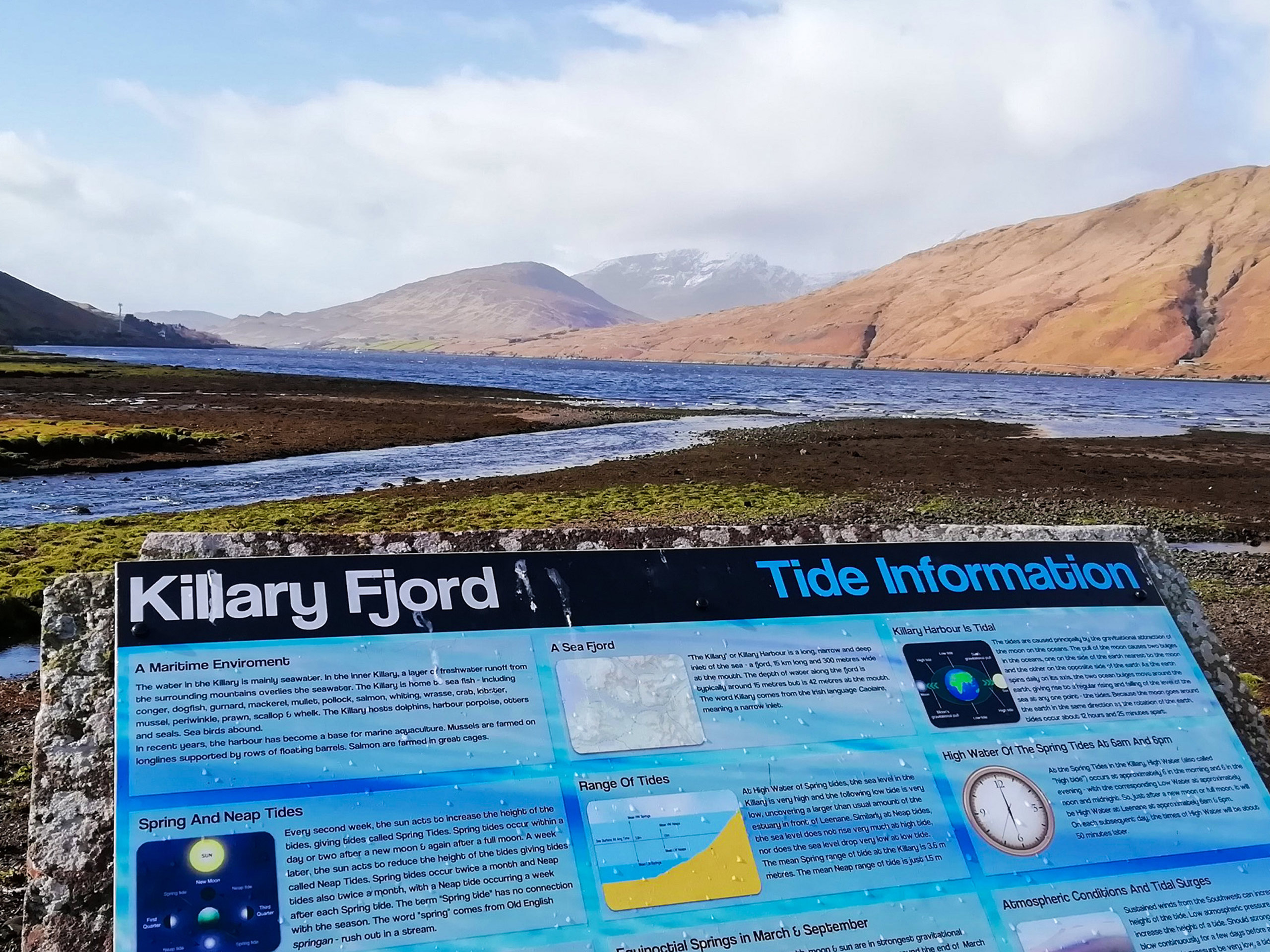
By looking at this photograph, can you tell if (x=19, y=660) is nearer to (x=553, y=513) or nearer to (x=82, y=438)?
(x=553, y=513)

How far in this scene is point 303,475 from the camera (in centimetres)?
2886

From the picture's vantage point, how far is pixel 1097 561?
4641 mm

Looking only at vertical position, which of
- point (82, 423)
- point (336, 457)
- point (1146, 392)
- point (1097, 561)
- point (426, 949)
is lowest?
point (426, 949)

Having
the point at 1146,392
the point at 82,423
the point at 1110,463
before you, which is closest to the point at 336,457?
the point at 82,423

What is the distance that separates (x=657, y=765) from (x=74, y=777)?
1.96 metres

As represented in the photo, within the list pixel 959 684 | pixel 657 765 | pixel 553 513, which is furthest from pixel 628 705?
pixel 553 513

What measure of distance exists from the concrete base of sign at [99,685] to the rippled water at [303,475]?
18.7 m

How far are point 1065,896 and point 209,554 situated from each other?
137 inches

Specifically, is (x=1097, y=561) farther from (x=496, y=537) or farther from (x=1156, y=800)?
(x=496, y=537)

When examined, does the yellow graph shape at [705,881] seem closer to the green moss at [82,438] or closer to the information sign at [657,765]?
the information sign at [657,765]

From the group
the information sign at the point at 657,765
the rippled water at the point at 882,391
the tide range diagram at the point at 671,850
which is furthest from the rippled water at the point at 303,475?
the rippled water at the point at 882,391

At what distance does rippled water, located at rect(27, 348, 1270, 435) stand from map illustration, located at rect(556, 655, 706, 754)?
50.7 m

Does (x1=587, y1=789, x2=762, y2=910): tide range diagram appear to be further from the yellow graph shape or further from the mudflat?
the mudflat

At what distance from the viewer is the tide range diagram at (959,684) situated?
3836 mm
